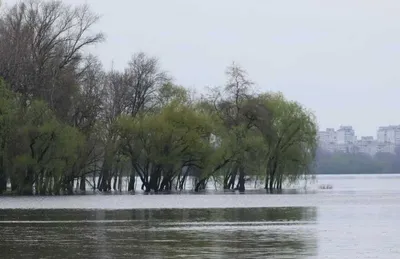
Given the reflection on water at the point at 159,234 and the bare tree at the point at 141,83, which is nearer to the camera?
the reflection on water at the point at 159,234

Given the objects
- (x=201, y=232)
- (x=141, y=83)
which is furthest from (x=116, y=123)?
(x=201, y=232)

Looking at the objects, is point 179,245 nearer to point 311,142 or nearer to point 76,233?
point 76,233

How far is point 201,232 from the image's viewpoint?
3531 cm

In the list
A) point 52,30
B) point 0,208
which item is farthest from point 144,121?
point 0,208

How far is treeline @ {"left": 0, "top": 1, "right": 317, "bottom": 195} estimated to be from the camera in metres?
76.1

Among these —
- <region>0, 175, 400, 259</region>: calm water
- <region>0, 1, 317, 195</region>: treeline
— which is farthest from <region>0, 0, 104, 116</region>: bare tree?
<region>0, 175, 400, 259</region>: calm water

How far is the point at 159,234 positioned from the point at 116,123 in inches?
2102

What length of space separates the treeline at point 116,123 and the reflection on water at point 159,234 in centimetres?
2543

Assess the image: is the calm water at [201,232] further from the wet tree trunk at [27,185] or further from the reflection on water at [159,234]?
the wet tree trunk at [27,185]

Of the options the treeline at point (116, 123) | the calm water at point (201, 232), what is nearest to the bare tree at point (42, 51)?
the treeline at point (116, 123)

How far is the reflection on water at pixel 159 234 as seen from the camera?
27653 mm

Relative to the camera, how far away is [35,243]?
102 ft

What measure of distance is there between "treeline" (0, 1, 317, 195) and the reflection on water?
25.4 m

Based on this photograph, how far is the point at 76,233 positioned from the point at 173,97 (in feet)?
191
